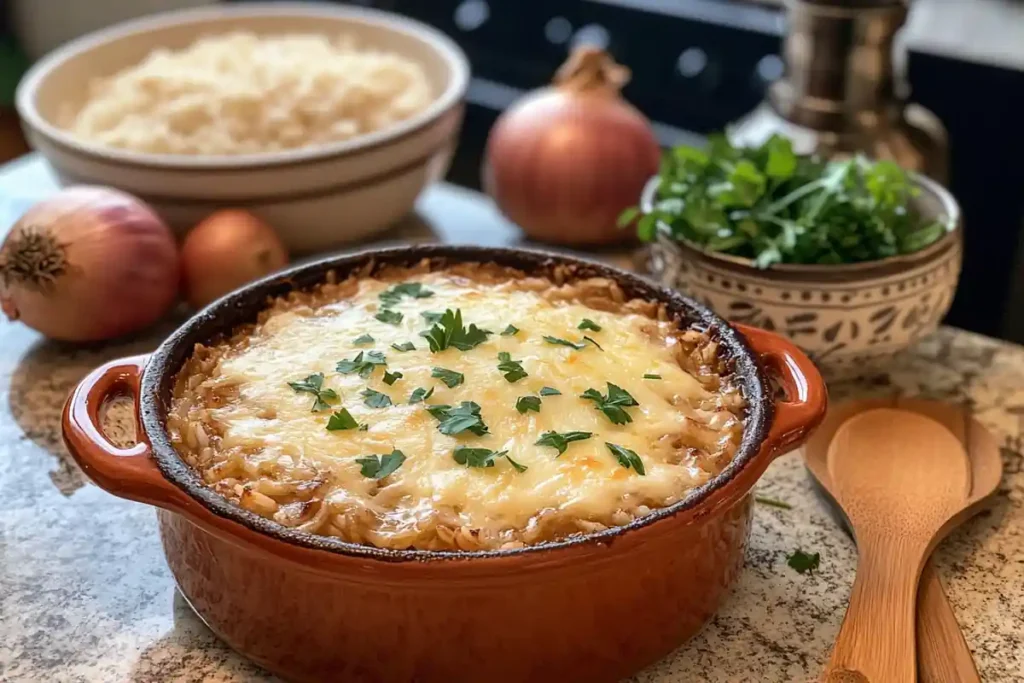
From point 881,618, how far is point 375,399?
0.43 meters

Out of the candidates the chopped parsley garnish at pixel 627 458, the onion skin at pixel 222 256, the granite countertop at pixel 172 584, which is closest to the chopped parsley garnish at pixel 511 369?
the chopped parsley garnish at pixel 627 458

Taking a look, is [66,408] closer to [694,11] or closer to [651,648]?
[651,648]

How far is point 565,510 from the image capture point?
745 millimetres

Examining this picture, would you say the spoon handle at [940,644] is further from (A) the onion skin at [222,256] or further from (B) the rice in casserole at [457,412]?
(A) the onion skin at [222,256]

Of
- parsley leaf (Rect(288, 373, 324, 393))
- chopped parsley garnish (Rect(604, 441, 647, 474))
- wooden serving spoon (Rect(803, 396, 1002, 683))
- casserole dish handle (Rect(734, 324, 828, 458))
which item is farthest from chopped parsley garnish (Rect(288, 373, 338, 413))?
wooden serving spoon (Rect(803, 396, 1002, 683))

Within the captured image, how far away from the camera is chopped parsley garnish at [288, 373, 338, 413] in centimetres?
85

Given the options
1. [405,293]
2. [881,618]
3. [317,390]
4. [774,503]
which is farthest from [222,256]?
[881,618]

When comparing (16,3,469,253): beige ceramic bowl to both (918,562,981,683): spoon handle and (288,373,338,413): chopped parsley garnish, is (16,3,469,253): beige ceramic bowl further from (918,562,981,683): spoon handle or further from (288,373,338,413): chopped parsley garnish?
(918,562,981,683): spoon handle

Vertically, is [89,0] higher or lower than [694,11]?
lower

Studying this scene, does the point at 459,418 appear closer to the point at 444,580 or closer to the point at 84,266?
the point at 444,580

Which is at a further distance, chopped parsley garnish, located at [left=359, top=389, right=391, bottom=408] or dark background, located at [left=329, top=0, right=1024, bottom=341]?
dark background, located at [left=329, top=0, right=1024, bottom=341]

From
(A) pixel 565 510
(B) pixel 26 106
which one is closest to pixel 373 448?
(A) pixel 565 510

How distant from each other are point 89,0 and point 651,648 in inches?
77.9

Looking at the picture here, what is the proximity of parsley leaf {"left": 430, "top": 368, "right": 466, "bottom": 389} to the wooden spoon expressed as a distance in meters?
0.35
